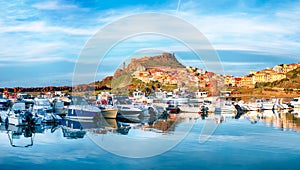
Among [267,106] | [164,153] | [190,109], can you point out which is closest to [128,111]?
[190,109]

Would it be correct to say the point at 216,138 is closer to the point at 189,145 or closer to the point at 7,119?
the point at 189,145

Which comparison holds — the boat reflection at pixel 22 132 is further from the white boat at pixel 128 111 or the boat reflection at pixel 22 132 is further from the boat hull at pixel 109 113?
the white boat at pixel 128 111

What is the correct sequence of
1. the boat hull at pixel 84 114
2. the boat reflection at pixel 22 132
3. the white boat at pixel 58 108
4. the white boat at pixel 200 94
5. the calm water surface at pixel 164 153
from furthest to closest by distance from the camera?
the white boat at pixel 200 94 < the white boat at pixel 58 108 < the boat hull at pixel 84 114 < the boat reflection at pixel 22 132 < the calm water surface at pixel 164 153

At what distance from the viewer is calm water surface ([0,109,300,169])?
1135 cm

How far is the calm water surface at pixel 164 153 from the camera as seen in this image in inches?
447

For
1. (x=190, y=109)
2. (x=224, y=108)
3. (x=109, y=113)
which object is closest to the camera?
(x=109, y=113)

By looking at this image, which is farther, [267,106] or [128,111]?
[267,106]

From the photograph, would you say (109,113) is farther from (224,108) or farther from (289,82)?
(289,82)

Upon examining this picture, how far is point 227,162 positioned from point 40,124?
1332cm

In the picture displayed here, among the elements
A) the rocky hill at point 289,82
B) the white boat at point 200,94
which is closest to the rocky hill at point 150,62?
the white boat at point 200,94

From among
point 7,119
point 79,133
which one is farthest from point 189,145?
point 7,119

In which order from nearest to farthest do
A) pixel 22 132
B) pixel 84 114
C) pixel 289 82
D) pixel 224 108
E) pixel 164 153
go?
pixel 164 153
pixel 22 132
pixel 84 114
pixel 224 108
pixel 289 82

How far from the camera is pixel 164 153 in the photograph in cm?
1326

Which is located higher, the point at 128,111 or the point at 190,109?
the point at 190,109
